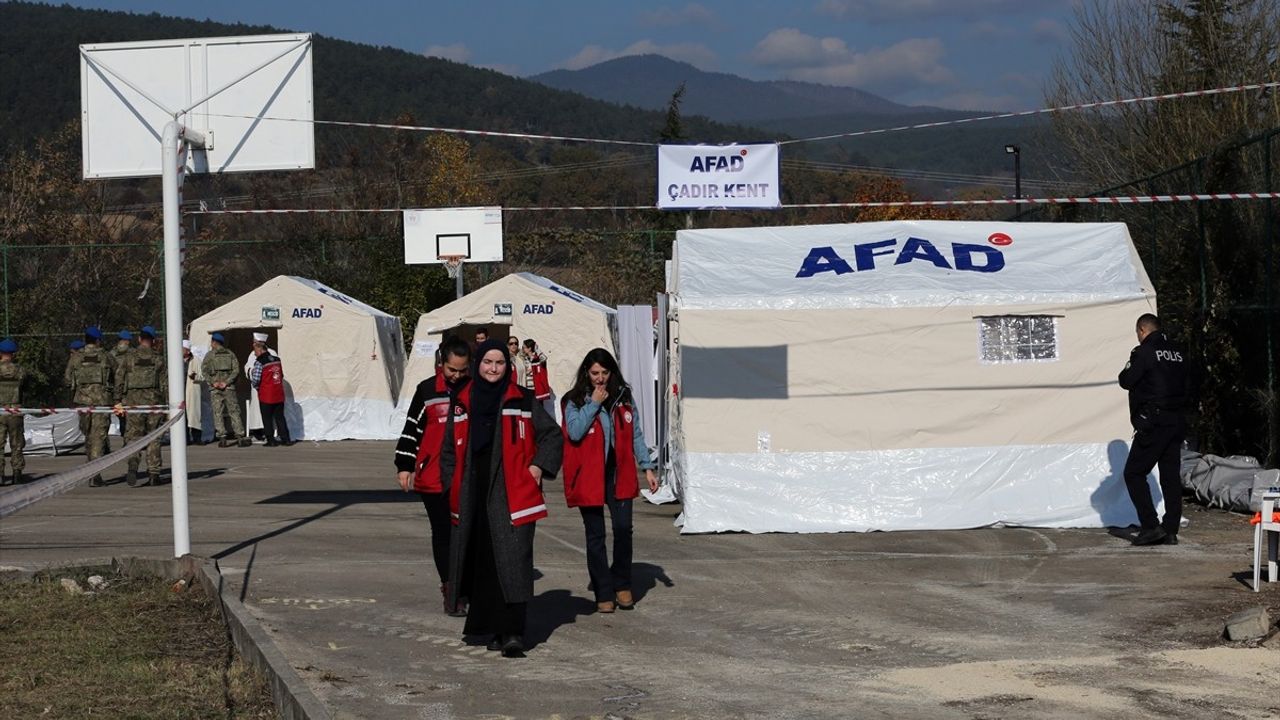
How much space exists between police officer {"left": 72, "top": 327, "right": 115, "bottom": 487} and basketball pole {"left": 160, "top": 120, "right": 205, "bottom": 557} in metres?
7.08

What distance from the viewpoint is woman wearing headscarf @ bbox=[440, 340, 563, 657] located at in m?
8.03

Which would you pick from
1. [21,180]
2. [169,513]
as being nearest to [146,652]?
[169,513]

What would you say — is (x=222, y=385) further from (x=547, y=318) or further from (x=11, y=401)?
(x=11, y=401)

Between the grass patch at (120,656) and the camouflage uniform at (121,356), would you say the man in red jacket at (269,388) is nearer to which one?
the camouflage uniform at (121,356)

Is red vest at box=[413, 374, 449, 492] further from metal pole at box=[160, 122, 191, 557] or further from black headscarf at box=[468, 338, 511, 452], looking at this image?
metal pole at box=[160, 122, 191, 557]

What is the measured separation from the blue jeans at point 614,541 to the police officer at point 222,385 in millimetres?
15475

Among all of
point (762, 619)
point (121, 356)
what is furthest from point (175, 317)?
point (121, 356)

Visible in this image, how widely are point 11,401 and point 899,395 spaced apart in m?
10.5

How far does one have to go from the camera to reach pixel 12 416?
17.4 m

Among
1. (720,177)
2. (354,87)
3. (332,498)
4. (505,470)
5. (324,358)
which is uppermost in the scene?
(354,87)

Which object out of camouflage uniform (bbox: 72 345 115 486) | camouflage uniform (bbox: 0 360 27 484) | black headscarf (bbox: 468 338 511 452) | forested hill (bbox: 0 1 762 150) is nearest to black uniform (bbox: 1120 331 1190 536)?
black headscarf (bbox: 468 338 511 452)

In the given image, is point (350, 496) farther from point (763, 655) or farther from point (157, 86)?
point (763, 655)

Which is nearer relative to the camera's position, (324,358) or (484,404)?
(484,404)

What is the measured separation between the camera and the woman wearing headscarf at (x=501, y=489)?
8.03 meters
